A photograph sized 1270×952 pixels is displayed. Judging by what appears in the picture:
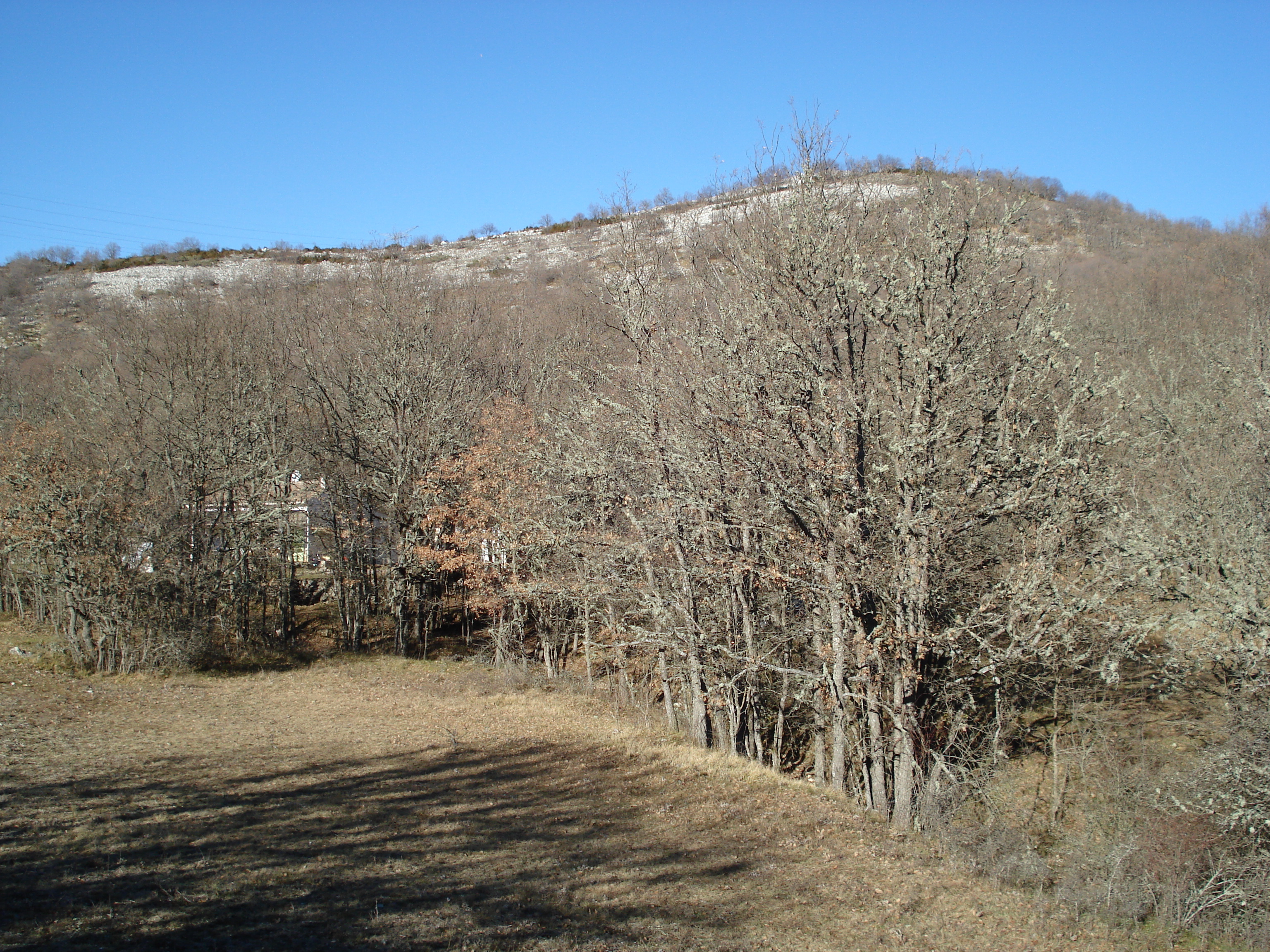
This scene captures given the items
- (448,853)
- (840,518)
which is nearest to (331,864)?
(448,853)

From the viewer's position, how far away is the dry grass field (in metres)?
5.68

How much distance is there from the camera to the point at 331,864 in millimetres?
6836

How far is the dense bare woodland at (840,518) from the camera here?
8.54 meters

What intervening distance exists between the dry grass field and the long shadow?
3 centimetres

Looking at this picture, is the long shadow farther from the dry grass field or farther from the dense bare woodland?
the dense bare woodland

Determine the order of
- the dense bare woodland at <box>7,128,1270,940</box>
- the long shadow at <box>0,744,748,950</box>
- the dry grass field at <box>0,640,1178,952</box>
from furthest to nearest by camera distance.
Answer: the dense bare woodland at <box>7,128,1270,940</box> < the dry grass field at <box>0,640,1178,952</box> < the long shadow at <box>0,744,748,950</box>

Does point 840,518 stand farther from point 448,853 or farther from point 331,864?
point 331,864

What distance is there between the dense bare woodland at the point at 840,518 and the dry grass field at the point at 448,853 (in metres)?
1.35

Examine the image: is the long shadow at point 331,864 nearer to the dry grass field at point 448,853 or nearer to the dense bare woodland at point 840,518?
the dry grass field at point 448,853

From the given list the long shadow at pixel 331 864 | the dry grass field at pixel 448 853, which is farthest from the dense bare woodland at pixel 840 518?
the long shadow at pixel 331 864

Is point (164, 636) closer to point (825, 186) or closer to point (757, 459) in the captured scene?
point (757, 459)

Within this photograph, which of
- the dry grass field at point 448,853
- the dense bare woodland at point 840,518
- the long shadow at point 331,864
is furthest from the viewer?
the dense bare woodland at point 840,518

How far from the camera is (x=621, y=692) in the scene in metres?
16.3

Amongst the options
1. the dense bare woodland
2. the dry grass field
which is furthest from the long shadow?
the dense bare woodland
